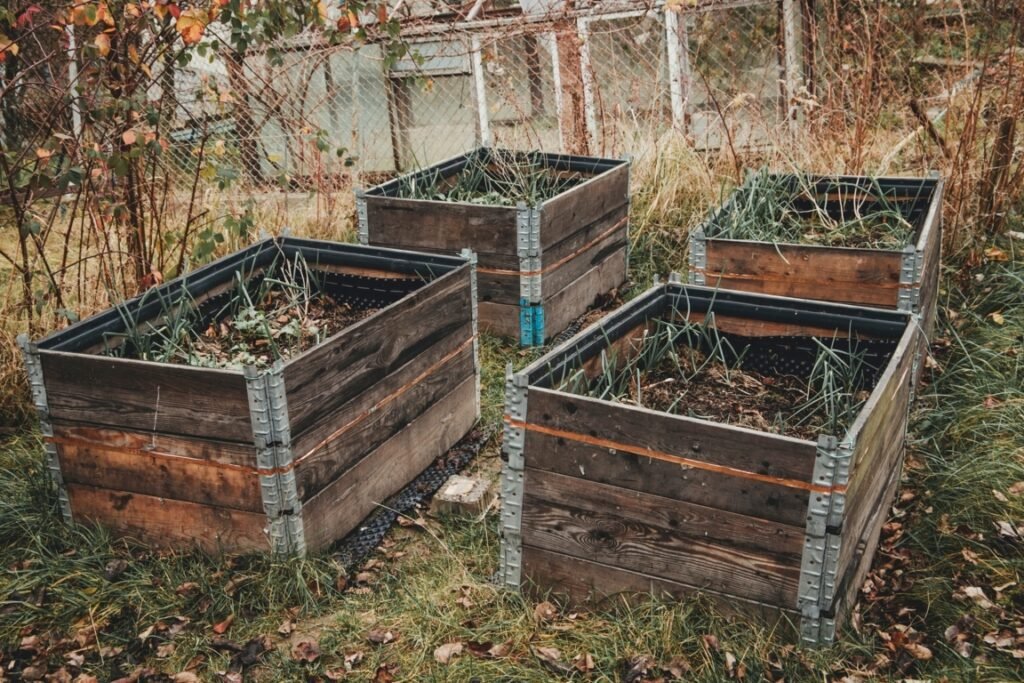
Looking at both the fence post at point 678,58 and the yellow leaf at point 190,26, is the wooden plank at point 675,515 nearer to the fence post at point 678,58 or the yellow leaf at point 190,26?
the yellow leaf at point 190,26

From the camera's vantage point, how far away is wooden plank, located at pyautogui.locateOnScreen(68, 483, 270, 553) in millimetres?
3734

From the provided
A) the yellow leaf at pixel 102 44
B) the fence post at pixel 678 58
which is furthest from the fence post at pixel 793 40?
the yellow leaf at pixel 102 44

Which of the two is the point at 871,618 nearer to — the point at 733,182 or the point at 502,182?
the point at 502,182

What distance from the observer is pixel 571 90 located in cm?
770

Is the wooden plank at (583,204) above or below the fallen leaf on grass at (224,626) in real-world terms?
above

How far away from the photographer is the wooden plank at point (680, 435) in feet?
9.57

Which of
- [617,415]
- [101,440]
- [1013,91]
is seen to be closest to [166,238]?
[101,440]

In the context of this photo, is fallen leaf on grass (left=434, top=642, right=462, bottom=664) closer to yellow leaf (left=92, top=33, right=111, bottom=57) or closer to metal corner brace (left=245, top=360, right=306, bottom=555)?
metal corner brace (left=245, top=360, right=306, bottom=555)

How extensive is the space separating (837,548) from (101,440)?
8.49 ft

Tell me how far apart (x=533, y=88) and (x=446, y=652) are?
6.63 metres

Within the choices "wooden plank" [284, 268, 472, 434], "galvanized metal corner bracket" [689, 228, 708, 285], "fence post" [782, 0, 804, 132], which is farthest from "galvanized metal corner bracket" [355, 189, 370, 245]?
"fence post" [782, 0, 804, 132]

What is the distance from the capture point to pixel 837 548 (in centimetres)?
295

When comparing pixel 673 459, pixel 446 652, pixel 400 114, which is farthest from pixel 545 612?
pixel 400 114

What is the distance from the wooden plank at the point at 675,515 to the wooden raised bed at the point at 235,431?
35.1 inches
